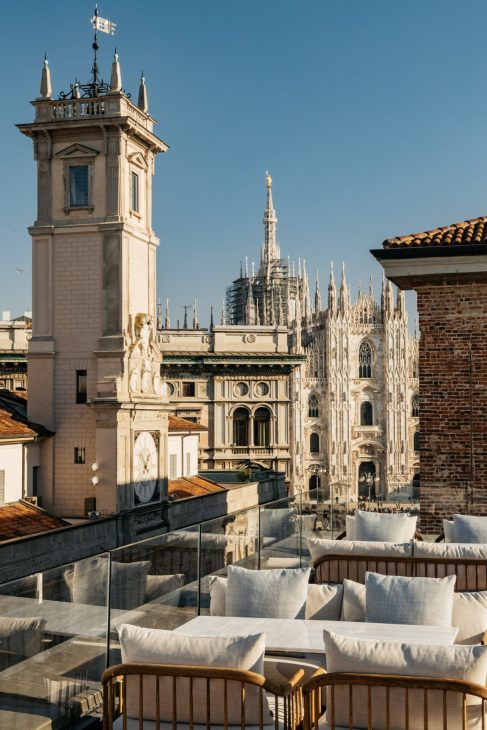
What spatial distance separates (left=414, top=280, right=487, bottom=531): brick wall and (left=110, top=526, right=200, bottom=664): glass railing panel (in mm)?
6210

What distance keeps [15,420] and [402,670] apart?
28.3m

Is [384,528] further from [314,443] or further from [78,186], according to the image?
[314,443]

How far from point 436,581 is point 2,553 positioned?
1520cm

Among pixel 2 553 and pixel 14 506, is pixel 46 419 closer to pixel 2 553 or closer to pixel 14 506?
pixel 14 506

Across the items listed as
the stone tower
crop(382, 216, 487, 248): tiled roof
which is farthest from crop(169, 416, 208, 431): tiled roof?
crop(382, 216, 487, 248): tiled roof

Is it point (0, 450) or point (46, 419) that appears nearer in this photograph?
point (0, 450)

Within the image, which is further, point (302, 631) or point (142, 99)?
point (142, 99)

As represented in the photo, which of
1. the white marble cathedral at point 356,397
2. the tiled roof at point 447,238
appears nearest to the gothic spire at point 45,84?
the tiled roof at point 447,238

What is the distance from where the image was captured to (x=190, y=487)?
127 ft

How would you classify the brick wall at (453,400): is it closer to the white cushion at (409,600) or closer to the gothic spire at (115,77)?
the white cushion at (409,600)

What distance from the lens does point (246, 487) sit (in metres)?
36.0

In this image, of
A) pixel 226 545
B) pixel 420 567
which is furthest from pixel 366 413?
pixel 420 567

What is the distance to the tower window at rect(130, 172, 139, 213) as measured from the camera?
110 ft

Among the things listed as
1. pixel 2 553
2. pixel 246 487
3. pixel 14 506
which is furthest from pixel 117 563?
pixel 246 487
